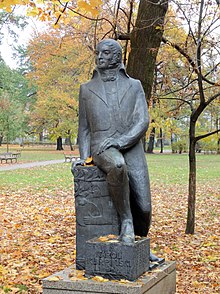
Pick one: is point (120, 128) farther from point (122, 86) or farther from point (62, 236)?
point (62, 236)

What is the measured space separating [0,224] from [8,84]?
3269cm

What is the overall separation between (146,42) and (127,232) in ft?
15.5

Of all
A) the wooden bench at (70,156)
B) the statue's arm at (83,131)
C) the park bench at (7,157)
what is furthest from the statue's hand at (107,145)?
the wooden bench at (70,156)

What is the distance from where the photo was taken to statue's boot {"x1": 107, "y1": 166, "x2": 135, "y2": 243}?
520cm

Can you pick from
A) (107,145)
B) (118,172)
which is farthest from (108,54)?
(118,172)

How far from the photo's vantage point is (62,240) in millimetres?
9688

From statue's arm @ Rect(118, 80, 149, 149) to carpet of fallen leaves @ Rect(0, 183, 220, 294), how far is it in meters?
2.43

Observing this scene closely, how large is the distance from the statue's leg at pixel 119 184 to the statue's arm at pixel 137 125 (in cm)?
14

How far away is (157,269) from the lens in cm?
561

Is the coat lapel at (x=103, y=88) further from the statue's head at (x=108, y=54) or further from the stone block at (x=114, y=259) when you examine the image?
the stone block at (x=114, y=259)

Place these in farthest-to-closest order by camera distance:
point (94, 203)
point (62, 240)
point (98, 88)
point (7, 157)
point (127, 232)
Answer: point (7, 157) → point (62, 240) → point (98, 88) → point (94, 203) → point (127, 232)

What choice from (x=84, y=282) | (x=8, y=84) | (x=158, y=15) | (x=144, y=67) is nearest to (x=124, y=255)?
(x=84, y=282)

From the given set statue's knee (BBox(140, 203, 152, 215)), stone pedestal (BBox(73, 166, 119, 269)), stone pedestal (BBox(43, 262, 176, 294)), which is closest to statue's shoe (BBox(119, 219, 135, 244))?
stone pedestal (BBox(73, 166, 119, 269))

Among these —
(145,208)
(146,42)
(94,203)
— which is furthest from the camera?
(146,42)
